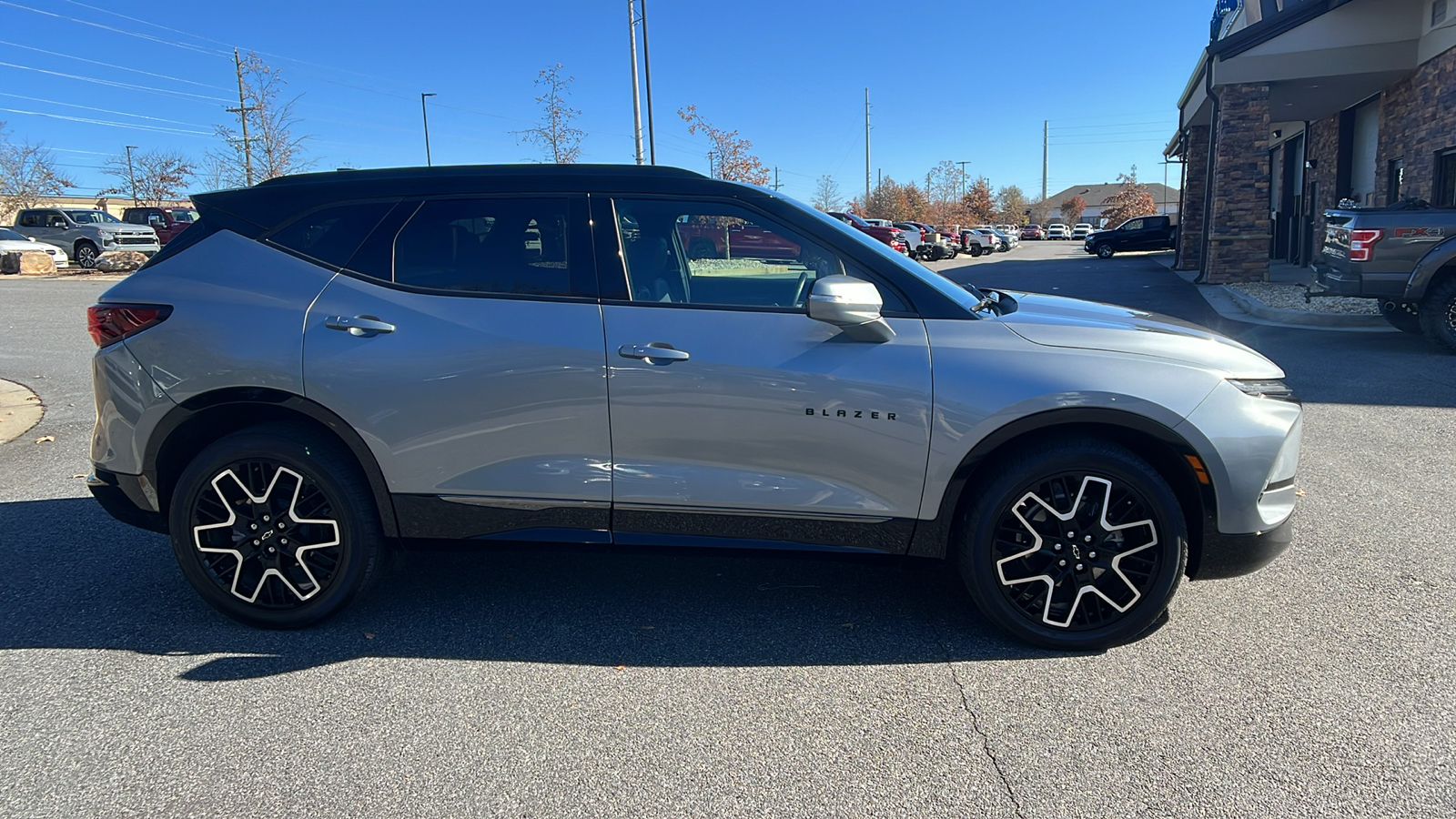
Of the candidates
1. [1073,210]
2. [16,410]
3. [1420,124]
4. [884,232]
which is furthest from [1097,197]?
[16,410]

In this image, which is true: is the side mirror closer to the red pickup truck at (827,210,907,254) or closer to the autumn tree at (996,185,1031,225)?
the red pickup truck at (827,210,907,254)

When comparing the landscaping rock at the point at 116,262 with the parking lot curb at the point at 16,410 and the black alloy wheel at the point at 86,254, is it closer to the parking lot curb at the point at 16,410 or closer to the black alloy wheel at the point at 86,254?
the black alloy wheel at the point at 86,254

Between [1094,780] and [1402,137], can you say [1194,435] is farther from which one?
[1402,137]

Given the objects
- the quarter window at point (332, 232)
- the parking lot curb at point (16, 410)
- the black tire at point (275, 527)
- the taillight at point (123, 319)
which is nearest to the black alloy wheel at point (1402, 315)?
the quarter window at point (332, 232)

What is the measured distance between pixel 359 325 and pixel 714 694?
1.95m

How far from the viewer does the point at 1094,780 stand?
265cm

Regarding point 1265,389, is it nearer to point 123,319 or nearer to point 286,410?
point 286,410

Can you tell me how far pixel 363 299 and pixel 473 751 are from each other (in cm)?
179

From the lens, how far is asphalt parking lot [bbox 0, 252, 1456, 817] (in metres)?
2.63

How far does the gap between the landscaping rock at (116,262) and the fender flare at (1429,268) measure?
97.6ft

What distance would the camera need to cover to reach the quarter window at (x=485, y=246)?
11.7 feet

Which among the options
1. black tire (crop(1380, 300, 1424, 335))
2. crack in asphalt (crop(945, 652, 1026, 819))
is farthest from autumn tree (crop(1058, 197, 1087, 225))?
crack in asphalt (crop(945, 652, 1026, 819))

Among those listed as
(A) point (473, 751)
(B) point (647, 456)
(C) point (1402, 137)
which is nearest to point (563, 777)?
(A) point (473, 751)

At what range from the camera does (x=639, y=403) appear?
3387mm
